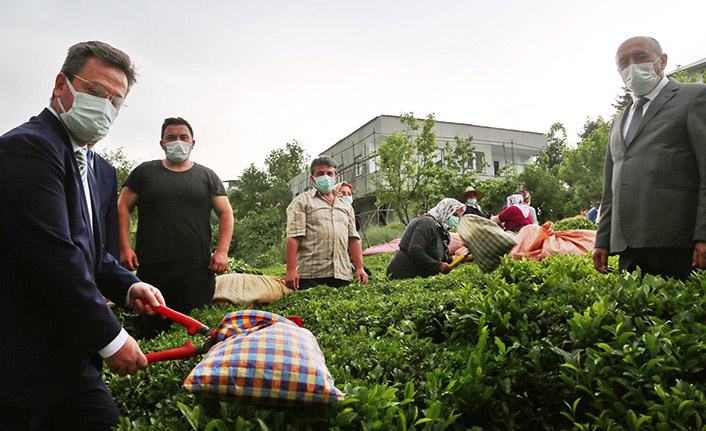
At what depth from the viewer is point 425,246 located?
22.5 ft

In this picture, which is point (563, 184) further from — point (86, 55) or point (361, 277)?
point (86, 55)

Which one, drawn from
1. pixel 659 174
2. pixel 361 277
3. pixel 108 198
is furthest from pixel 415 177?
pixel 108 198

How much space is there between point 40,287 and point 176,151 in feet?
10.5

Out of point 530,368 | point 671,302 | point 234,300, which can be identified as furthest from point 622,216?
point 234,300

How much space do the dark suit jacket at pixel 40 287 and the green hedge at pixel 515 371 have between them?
1.24 ft

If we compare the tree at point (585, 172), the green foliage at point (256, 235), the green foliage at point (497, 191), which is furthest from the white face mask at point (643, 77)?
the tree at point (585, 172)

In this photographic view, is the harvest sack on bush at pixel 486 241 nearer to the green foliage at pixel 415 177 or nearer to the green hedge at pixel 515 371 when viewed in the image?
the green hedge at pixel 515 371

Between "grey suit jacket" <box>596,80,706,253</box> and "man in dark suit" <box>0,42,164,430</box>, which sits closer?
"man in dark suit" <box>0,42,164,430</box>

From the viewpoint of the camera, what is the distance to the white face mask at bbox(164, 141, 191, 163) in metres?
4.82

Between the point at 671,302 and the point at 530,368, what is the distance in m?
0.86

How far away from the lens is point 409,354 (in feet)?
8.83

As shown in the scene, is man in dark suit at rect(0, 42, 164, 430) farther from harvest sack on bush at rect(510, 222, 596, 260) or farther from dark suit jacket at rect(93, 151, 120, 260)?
harvest sack on bush at rect(510, 222, 596, 260)

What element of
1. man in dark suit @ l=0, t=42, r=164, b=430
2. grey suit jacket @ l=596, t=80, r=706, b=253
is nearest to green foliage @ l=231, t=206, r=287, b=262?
grey suit jacket @ l=596, t=80, r=706, b=253

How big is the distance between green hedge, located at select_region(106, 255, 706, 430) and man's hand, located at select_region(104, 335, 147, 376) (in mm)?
201
